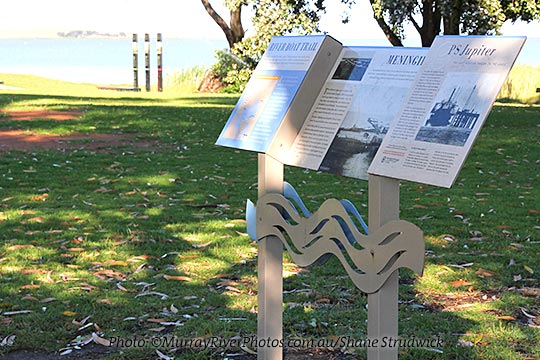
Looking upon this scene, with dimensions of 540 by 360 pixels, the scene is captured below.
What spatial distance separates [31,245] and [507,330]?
4.38m

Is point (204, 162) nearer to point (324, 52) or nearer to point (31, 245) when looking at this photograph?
point (31, 245)

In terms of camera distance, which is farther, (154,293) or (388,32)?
(388,32)

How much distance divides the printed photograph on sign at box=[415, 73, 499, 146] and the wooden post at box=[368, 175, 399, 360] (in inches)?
11.3

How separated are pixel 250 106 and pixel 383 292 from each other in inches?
60.0

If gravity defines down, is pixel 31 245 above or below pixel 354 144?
below

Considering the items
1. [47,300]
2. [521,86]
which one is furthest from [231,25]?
[47,300]

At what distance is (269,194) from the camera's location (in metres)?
4.89

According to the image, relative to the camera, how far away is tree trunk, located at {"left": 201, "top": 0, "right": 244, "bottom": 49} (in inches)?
1156

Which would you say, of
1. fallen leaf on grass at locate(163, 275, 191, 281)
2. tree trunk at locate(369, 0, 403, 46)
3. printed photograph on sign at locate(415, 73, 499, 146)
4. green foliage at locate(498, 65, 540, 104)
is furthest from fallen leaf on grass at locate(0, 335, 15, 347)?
green foliage at locate(498, 65, 540, 104)

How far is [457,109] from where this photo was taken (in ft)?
12.5

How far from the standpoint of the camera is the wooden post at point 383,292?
399 cm

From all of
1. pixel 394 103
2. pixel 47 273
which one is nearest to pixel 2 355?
pixel 47 273

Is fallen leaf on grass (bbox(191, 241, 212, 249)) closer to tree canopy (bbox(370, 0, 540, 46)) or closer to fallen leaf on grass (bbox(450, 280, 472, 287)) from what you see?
fallen leaf on grass (bbox(450, 280, 472, 287))

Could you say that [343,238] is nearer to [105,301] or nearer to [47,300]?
[105,301]
